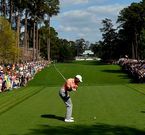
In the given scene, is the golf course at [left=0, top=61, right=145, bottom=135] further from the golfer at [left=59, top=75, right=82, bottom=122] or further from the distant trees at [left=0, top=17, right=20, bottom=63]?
the distant trees at [left=0, top=17, right=20, bottom=63]

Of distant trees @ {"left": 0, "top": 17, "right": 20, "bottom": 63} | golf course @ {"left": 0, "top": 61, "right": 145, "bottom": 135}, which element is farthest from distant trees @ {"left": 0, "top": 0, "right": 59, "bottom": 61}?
golf course @ {"left": 0, "top": 61, "right": 145, "bottom": 135}

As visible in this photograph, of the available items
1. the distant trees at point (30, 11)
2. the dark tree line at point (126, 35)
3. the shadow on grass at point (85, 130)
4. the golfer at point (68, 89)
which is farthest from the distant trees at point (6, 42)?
the shadow on grass at point (85, 130)

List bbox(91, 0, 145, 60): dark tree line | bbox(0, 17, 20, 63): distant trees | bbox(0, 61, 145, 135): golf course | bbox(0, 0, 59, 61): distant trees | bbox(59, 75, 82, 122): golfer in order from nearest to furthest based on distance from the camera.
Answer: bbox(0, 61, 145, 135): golf course, bbox(59, 75, 82, 122): golfer, bbox(0, 17, 20, 63): distant trees, bbox(0, 0, 59, 61): distant trees, bbox(91, 0, 145, 60): dark tree line

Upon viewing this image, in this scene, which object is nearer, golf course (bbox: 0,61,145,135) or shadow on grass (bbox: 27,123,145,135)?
shadow on grass (bbox: 27,123,145,135)

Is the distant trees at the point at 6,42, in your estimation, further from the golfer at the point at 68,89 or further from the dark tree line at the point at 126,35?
the golfer at the point at 68,89

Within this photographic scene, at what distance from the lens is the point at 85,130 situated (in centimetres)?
1753

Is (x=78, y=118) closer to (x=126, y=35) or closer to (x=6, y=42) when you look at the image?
(x=6, y=42)

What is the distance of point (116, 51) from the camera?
14800cm

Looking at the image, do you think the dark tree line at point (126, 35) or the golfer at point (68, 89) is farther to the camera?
the dark tree line at point (126, 35)

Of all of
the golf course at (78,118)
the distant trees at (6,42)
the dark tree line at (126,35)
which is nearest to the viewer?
the golf course at (78,118)

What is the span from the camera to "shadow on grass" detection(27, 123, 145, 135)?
16938 millimetres

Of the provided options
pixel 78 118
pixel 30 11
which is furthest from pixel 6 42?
pixel 78 118

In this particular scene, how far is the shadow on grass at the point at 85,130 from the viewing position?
16.9 meters

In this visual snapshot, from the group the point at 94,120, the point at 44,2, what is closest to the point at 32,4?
the point at 44,2
